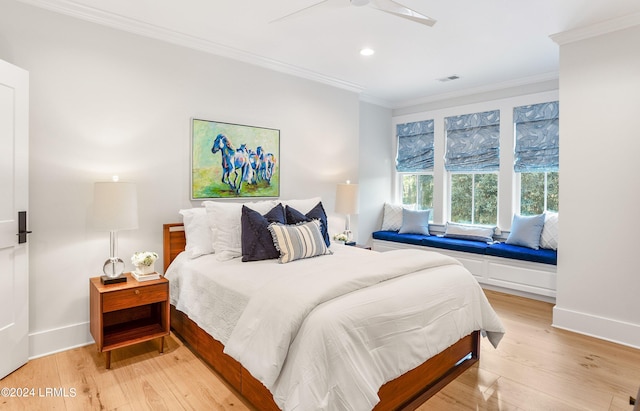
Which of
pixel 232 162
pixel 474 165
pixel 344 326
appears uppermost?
pixel 474 165

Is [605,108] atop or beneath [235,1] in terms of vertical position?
beneath

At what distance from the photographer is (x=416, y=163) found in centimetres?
580

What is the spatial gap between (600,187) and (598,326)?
120 cm

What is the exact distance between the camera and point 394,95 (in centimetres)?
548

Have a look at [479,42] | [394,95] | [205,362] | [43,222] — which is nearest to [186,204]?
[43,222]

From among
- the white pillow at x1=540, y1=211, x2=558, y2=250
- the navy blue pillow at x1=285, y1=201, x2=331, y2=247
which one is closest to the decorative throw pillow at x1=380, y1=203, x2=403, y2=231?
the white pillow at x1=540, y1=211, x2=558, y2=250

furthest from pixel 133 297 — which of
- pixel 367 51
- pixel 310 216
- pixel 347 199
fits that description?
pixel 367 51

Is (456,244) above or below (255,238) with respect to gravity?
below

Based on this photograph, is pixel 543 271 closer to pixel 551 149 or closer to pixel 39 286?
pixel 551 149

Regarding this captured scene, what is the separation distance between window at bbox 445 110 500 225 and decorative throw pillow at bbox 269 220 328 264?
3.04 metres

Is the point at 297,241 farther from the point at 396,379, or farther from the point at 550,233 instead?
the point at 550,233

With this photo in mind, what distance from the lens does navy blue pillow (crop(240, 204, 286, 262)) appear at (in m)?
2.84

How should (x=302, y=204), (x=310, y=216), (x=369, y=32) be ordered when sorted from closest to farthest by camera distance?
(x=369, y=32), (x=310, y=216), (x=302, y=204)

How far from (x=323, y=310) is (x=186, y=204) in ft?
7.00
